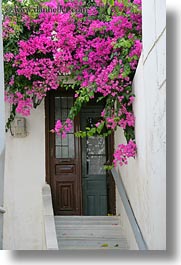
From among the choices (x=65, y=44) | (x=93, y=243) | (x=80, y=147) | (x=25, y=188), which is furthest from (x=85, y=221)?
(x=65, y=44)

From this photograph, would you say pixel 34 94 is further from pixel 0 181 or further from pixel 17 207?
pixel 0 181

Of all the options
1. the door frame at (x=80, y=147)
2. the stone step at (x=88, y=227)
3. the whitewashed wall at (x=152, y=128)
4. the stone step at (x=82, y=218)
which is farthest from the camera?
the door frame at (x=80, y=147)

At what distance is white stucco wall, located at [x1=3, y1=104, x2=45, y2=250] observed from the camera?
6.34 metres

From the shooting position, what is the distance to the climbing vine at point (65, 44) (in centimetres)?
455

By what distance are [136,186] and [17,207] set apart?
2.59m

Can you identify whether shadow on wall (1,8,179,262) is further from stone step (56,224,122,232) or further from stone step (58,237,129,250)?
stone step (56,224,122,232)

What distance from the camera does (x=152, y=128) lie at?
3.23m

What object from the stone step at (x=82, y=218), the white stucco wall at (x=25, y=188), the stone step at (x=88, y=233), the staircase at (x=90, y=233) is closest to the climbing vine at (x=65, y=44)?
the white stucco wall at (x=25, y=188)

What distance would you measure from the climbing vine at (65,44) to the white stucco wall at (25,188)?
101cm

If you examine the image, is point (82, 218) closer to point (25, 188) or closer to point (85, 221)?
point (85, 221)

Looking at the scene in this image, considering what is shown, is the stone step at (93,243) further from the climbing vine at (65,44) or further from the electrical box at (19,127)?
the electrical box at (19,127)

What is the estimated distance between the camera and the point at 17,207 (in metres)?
6.37

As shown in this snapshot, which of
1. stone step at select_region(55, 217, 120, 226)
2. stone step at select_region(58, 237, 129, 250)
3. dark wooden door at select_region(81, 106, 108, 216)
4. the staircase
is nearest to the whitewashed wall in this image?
stone step at select_region(58, 237, 129, 250)

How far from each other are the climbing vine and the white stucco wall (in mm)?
1013
